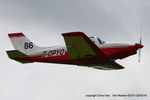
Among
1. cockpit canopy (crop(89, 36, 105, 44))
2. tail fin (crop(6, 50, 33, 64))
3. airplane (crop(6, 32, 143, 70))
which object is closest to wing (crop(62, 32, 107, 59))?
airplane (crop(6, 32, 143, 70))

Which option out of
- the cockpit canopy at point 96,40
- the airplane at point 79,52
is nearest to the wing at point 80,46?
the airplane at point 79,52

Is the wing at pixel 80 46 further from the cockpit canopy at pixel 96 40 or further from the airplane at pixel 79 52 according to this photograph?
the cockpit canopy at pixel 96 40

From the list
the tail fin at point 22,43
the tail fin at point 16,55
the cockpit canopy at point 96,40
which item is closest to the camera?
the cockpit canopy at point 96,40

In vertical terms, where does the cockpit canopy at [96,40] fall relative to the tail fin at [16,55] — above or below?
above

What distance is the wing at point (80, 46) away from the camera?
70.9 ft

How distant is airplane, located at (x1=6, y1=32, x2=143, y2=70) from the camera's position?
890 inches

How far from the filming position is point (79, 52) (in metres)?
23.8

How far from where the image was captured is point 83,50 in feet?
77.1

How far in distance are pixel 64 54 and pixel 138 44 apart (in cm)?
599

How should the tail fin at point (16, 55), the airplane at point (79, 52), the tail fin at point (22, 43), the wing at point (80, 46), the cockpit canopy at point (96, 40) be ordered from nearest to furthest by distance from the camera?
1. the wing at point (80, 46)
2. the airplane at point (79, 52)
3. the cockpit canopy at point (96, 40)
4. the tail fin at point (16, 55)
5. the tail fin at point (22, 43)

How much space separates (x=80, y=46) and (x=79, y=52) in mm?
892

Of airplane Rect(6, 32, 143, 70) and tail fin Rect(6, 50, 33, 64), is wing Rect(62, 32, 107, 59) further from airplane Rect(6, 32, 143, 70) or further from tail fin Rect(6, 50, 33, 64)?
tail fin Rect(6, 50, 33, 64)

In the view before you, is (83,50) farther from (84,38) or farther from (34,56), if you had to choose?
(34,56)

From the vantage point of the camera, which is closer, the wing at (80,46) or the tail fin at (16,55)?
the wing at (80,46)
